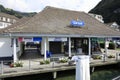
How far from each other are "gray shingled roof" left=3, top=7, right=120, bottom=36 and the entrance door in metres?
2.67

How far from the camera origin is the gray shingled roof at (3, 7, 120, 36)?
19.0m

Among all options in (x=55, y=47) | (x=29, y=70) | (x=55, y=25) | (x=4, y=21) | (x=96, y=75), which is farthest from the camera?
(x=4, y=21)

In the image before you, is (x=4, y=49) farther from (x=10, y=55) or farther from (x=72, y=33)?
(x=72, y=33)

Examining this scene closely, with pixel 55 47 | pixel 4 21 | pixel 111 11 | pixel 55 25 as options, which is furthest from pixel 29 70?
pixel 111 11

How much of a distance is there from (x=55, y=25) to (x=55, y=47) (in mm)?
3308

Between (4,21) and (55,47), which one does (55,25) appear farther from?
(4,21)

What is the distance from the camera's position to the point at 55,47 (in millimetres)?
24109

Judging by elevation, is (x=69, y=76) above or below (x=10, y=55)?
below

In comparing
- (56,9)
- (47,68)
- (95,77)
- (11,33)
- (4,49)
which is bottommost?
(95,77)

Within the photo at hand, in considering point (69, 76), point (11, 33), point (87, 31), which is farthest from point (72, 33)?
point (11, 33)

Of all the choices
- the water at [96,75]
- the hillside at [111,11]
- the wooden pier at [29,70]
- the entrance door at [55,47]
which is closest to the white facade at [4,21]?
the hillside at [111,11]

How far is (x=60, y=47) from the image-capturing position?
80.4 feet

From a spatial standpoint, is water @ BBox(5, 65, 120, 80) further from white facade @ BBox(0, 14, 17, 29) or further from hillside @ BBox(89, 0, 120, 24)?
white facade @ BBox(0, 14, 17, 29)

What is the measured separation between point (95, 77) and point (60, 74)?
3.27m
